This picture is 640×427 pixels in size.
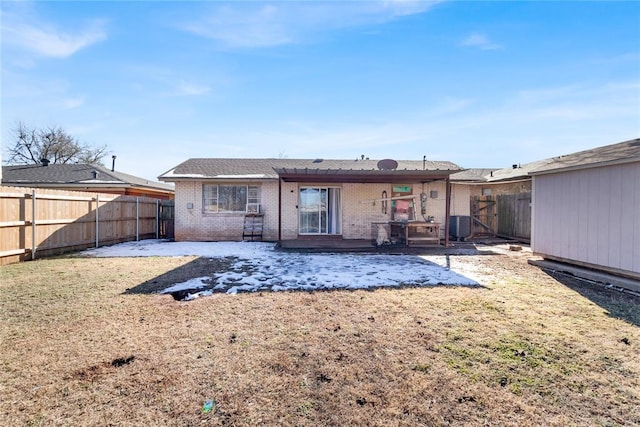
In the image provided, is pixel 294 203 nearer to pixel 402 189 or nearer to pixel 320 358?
pixel 402 189

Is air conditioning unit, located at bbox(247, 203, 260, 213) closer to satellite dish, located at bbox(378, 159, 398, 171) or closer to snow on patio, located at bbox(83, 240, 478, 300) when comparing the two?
snow on patio, located at bbox(83, 240, 478, 300)

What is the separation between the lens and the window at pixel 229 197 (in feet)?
40.3

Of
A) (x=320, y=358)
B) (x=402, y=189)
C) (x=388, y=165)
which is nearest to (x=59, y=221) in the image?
(x=320, y=358)

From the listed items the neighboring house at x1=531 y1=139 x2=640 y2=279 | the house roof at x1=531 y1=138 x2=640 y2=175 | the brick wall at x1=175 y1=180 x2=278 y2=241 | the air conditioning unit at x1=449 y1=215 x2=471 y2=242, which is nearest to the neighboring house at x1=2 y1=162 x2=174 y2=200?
the brick wall at x1=175 y1=180 x2=278 y2=241

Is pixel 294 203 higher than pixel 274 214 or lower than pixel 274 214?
higher

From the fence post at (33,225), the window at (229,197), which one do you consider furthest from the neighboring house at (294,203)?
the fence post at (33,225)

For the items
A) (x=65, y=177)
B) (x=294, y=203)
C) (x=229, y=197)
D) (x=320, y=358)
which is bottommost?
(x=320, y=358)

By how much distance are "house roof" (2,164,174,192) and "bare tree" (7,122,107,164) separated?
13375mm

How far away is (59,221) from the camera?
28.3ft

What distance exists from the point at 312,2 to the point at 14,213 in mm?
8998

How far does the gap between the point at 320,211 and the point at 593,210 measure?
8584 millimetres

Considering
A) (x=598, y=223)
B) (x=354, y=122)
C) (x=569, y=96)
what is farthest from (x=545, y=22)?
(x=354, y=122)

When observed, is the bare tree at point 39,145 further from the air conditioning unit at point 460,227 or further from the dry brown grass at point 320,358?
the air conditioning unit at point 460,227

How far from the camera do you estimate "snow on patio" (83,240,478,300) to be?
5.57m
